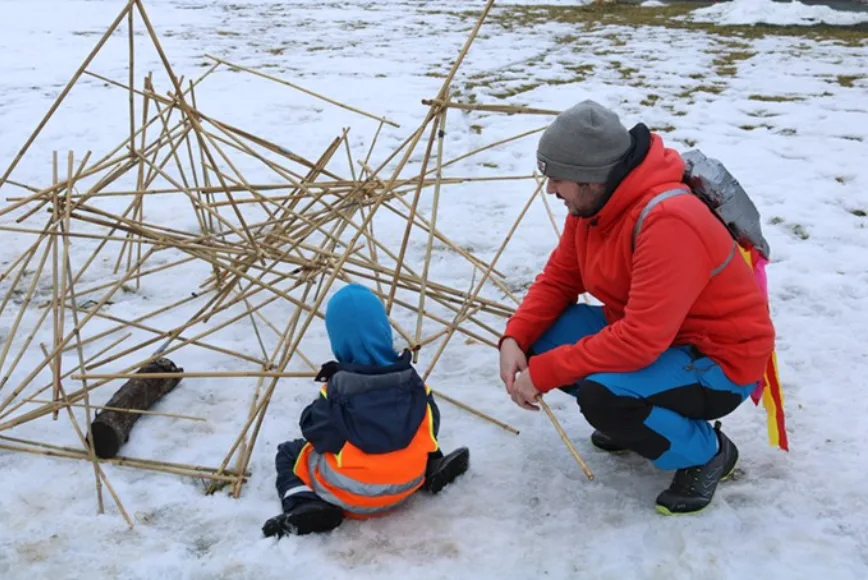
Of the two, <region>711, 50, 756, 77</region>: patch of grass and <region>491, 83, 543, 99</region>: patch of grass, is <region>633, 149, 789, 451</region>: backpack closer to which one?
<region>491, 83, 543, 99</region>: patch of grass

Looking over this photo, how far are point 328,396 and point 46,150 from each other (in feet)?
11.5

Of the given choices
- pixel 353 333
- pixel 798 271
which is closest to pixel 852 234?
pixel 798 271

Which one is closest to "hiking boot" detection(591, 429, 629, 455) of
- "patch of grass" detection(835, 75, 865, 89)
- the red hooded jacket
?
the red hooded jacket

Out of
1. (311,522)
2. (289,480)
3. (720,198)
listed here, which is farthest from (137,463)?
(720,198)

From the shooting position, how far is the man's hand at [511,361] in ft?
6.45

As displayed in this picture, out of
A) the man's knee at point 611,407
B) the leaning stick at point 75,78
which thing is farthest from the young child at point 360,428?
the leaning stick at point 75,78

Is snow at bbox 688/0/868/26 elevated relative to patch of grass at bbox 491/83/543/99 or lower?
lower

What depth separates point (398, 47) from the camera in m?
7.70

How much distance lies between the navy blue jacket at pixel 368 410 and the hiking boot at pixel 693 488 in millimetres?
616

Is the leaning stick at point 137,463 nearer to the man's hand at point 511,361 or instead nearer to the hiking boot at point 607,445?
the man's hand at point 511,361

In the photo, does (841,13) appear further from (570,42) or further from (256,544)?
(256,544)

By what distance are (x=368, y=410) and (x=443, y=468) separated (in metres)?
0.34

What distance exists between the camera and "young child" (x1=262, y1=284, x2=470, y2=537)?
1.72 m

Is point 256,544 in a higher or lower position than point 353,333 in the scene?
lower
